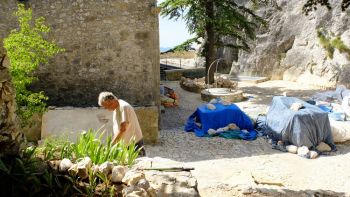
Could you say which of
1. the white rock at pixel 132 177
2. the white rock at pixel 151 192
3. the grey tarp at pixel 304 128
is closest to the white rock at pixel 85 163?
the white rock at pixel 132 177

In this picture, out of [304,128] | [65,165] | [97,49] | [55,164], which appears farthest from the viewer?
[97,49]

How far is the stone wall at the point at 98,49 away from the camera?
966 cm

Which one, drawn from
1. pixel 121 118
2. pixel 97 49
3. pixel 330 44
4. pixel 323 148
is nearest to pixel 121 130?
pixel 121 118

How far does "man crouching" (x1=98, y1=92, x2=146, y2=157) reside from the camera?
4.91 meters

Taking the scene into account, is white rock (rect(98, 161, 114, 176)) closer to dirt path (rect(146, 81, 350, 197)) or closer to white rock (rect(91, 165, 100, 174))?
white rock (rect(91, 165, 100, 174))

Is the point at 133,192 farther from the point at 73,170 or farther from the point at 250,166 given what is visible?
the point at 250,166

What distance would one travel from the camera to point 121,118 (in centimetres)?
506

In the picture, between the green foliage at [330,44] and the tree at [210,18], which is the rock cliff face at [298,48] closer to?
→ the green foliage at [330,44]

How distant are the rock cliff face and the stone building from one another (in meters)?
12.1

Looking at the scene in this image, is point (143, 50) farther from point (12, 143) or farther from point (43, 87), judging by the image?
point (12, 143)

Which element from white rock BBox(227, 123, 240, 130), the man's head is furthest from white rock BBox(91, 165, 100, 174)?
white rock BBox(227, 123, 240, 130)

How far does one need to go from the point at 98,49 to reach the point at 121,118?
17.5ft

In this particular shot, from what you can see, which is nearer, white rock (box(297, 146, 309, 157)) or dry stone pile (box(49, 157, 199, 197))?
dry stone pile (box(49, 157, 199, 197))

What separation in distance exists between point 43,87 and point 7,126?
7.30m
